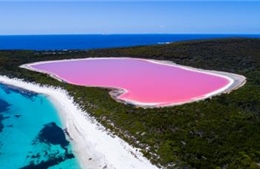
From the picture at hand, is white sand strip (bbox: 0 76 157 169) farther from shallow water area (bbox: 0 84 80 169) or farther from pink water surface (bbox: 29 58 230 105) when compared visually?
pink water surface (bbox: 29 58 230 105)

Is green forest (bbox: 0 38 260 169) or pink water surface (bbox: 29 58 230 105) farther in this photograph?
pink water surface (bbox: 29 58 230 105)

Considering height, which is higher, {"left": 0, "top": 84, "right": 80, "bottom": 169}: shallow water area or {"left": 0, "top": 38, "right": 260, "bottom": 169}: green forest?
{"left": 0, "top": 38, "right": 260, "bottom": 169}: green forest

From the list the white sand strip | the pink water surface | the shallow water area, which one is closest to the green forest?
the white sand strip

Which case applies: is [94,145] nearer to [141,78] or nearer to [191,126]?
[191,126]

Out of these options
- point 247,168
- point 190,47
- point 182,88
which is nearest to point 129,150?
point 247,168

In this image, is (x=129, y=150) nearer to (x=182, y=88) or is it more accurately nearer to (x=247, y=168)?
(x=247, y=168)

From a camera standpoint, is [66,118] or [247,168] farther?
[66,118]
